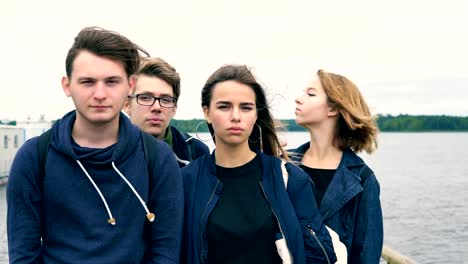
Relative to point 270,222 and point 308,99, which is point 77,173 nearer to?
point 270,222

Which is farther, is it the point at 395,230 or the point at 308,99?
the point at 395,230

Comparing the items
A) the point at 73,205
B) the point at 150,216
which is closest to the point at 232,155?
the point at 150,216

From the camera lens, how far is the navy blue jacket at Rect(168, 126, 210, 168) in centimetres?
449

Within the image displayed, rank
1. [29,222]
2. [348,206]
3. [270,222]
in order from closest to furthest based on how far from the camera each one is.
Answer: [29,222] → [270,222] → [348,206]

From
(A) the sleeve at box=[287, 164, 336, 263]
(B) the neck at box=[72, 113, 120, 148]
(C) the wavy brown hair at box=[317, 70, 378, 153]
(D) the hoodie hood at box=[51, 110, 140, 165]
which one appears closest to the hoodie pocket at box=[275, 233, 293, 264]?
(A) the sleeve at box=[287, 164, 336, 263]

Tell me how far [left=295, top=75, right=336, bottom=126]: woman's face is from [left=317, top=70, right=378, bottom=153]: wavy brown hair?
40 mm

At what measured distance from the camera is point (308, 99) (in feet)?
14.1

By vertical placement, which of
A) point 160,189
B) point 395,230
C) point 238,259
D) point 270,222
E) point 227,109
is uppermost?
point 227,109

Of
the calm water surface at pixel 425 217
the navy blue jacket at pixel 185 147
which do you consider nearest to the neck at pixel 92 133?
the navy blue jacket at pixel 185 147

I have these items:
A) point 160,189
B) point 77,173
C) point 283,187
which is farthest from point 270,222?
point 77,173

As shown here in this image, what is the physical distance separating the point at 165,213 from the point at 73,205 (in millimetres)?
515

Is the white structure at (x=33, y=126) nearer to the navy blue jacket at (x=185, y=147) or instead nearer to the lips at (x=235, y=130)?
the navy blue jacket at (x=185, y=147)

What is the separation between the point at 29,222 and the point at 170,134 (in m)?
1.68

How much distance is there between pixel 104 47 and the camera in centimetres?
299
